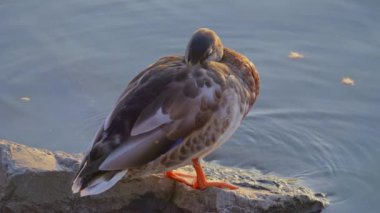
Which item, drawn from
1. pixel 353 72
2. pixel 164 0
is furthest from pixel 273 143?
pixel 164 0

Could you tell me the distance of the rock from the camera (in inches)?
199

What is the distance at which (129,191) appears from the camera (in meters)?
5.11

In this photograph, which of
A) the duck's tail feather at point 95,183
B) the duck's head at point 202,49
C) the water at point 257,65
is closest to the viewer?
the duck's tail feather at point 95,183

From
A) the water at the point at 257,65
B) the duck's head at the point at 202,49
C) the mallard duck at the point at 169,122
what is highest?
the duck's head at the point at 202,49

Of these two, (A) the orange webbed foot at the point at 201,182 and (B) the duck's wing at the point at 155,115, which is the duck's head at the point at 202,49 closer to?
(B) the duck's wing at the point at 155,115

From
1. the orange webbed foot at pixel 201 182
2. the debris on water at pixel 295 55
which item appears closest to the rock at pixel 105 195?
the orange webbed foot at pixel 201 182

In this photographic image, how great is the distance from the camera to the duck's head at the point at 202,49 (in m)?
5.17

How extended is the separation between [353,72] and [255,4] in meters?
1.29

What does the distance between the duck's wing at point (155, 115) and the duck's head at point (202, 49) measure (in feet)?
0.28

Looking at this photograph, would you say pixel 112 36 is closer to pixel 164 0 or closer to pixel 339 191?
pixel 164 0

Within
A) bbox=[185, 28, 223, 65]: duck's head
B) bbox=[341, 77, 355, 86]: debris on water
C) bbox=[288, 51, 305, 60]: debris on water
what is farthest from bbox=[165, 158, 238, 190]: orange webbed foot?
bbox=[288, 51, 305, 60]: debris on water

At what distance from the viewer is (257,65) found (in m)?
7.17

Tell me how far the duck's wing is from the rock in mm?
355

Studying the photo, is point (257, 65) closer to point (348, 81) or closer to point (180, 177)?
point (348, 81)
